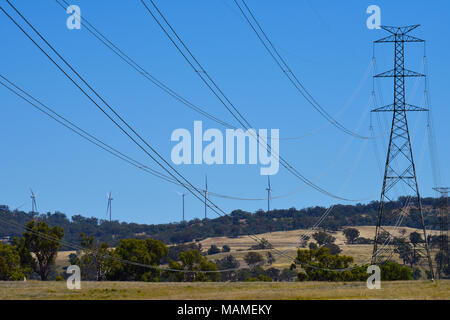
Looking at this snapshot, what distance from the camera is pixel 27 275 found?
162 meters

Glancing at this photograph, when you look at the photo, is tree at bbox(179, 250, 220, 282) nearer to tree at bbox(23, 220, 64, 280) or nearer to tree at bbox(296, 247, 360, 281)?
tree at bbox(296, 247, 360, 281)

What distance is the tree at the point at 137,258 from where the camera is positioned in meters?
165

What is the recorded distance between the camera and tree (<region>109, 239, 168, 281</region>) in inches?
6496

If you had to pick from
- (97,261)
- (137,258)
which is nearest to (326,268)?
(137,258)

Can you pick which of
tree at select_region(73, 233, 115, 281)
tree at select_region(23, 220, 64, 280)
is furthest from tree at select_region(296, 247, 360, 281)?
tree at select_region(23, 220, 64, 280)

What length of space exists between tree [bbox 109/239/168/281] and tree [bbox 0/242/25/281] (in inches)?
781

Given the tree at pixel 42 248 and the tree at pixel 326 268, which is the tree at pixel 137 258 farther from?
the tree at pixel 326 268

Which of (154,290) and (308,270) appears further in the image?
(308,270)

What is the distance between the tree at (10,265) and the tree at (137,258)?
781 inches

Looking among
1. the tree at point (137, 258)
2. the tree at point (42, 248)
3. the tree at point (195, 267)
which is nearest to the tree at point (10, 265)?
the tree at point (42, 248)

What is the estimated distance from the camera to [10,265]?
6220 inches
